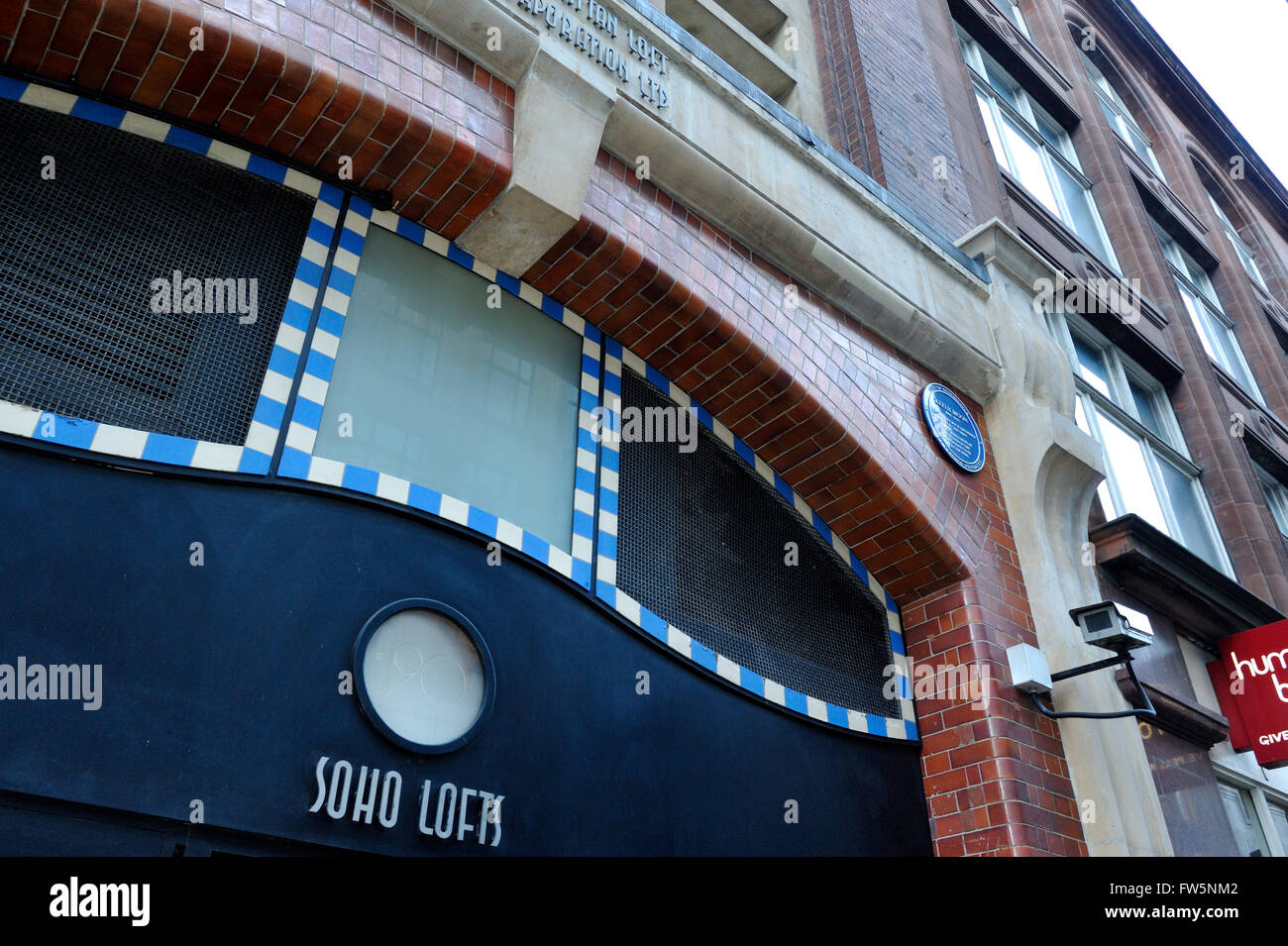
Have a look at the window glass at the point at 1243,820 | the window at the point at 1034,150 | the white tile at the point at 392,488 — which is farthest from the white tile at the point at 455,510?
the window at the point at 1034,150

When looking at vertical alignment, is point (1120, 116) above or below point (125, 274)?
above

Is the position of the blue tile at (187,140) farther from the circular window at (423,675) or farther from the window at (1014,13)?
the window at (1014,13)

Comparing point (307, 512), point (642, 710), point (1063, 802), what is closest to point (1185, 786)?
point (1063, 802)

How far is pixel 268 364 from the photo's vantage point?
4059 millimetres

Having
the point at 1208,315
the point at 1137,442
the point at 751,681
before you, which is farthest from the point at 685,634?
the point at 1208,315

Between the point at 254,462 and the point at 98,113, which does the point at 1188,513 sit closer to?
the point at 254,462

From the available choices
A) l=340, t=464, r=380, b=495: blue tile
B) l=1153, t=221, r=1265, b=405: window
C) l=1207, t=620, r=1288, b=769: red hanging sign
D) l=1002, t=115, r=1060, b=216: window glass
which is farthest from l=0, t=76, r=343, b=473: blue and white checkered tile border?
l=1153, t=221, r=1265, b=405: window

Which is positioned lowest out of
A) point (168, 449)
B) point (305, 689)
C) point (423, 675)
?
point (305, 689)

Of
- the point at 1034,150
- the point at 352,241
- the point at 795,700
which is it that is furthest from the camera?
the point at 1034,150

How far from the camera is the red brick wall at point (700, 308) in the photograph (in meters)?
4.13

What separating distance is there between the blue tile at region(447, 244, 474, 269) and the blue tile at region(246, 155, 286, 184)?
2.68ft

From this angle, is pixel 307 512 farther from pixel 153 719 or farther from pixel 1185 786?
pixel 1185 786

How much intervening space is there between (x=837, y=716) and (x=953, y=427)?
86.6 inches

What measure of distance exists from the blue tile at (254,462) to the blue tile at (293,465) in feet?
0.16
